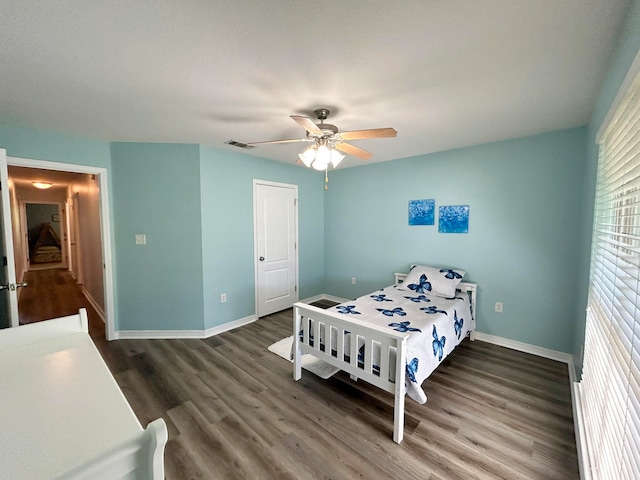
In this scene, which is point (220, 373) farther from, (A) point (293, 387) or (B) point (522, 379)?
(B) point (522, 379)

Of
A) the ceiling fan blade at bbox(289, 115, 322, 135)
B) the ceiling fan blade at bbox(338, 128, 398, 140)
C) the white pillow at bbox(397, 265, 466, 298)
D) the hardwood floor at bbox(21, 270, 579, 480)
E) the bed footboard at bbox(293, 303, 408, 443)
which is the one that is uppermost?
the ceiling fan blade at bbox(289, 115, 322, 135)

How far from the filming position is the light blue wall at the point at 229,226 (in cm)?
327

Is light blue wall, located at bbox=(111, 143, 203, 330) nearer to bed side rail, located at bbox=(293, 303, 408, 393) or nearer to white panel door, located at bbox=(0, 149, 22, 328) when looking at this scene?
white panel door, located at bbox=(0, 149, 22, 328)

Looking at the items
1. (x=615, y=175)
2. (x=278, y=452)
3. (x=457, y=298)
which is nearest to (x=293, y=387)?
(x=278, y=452)

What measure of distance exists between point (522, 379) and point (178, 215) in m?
4.03

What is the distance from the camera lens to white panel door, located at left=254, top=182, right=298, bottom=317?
385 centimetres

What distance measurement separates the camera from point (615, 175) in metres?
1.39

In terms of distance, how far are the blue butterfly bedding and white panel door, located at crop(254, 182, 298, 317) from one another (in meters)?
1.66

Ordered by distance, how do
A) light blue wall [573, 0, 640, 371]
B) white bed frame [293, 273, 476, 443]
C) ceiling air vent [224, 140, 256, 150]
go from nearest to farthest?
light blue wall [573, 0, 640, 371]
white bed frame [293, 273, 476, 443]
ceiling air vent [224, 140, 256, 150]

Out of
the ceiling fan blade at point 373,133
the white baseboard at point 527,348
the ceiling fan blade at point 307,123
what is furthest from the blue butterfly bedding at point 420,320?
the ceiling fan blade at point 307,123

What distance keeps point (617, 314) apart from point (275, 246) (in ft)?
11.7

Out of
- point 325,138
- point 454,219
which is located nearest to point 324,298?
point 454,219

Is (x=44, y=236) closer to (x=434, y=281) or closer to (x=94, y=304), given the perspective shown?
(x=94, y=304)

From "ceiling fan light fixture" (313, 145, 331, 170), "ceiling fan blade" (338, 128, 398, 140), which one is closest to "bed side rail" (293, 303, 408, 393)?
"ceiling fan light fixture" (313, 145, 331, 170)
